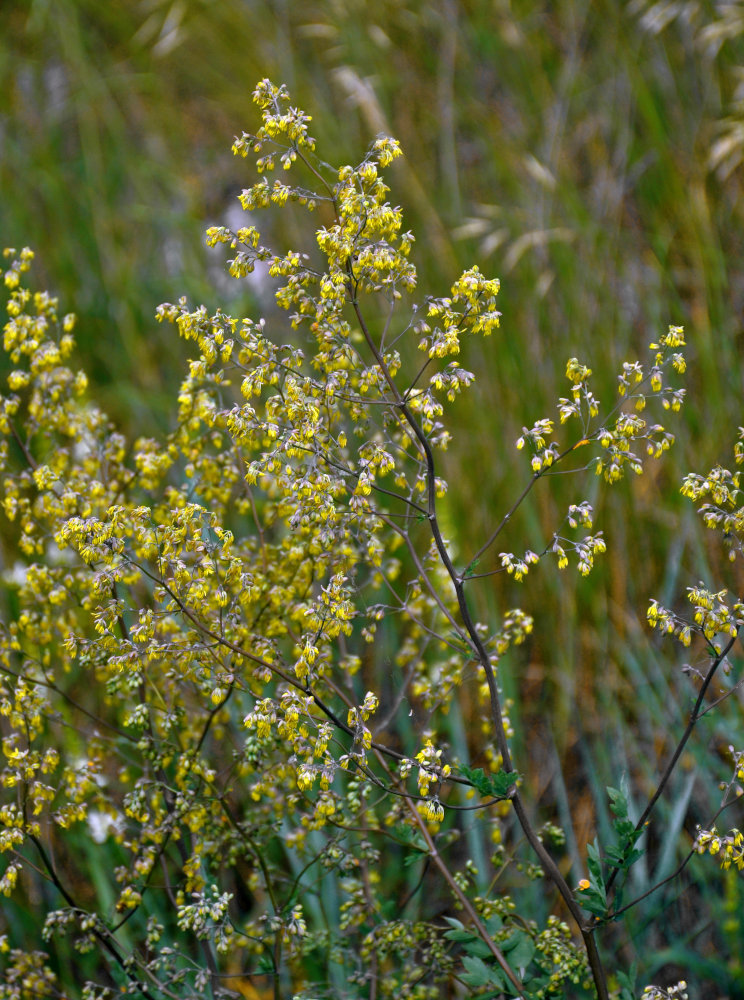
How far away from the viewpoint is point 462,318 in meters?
1.83

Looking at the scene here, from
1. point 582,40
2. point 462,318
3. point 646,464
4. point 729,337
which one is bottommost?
point 462,318

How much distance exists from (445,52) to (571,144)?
0.85 meters

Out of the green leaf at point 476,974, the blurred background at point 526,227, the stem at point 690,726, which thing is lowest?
the green leaf at point 476,974

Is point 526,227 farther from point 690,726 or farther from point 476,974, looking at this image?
point 476,974

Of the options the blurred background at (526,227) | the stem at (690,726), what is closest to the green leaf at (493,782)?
the stem at (690,726)

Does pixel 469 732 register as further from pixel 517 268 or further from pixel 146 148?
pixel 146 148

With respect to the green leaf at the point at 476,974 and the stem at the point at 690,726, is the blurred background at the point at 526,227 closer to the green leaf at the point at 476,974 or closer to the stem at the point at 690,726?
the stem at the point at 690,726

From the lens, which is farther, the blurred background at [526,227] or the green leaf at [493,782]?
the blurred background at [526,227]

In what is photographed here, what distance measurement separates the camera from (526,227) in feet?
14.4

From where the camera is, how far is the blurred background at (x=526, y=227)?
10.7 feet

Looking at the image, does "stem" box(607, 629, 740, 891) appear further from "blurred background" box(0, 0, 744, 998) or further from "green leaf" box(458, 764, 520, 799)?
"blurred background" box(0, 0, 744, 998)

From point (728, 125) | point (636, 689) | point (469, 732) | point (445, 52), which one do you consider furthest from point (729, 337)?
point (445, 52)

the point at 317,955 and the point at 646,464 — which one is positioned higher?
the point at 646,464

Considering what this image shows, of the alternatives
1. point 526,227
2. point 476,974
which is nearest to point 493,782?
point 476,974
